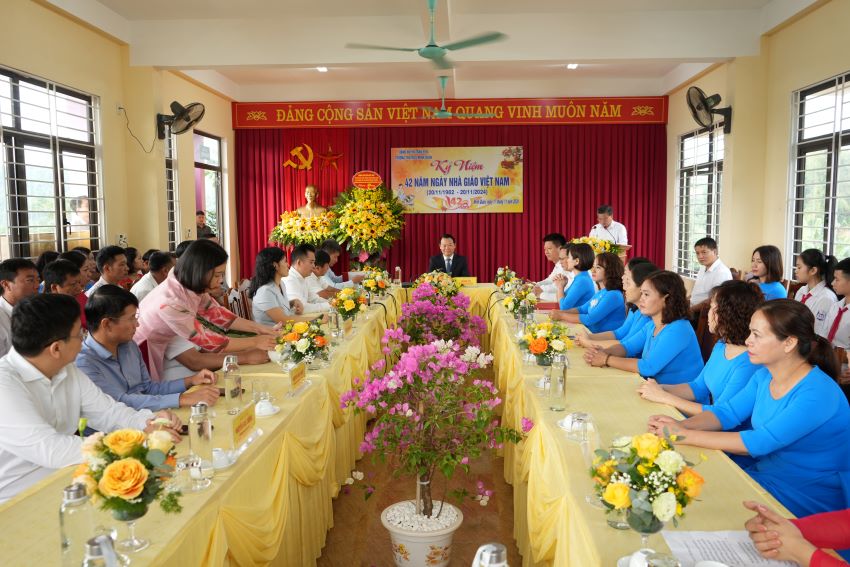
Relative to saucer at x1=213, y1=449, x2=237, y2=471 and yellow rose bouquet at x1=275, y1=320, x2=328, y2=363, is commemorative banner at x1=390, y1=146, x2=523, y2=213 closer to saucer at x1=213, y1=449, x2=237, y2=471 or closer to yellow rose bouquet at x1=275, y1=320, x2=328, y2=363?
yellow rose bouquet at x1=275, y1=320, x2=328, y2=363

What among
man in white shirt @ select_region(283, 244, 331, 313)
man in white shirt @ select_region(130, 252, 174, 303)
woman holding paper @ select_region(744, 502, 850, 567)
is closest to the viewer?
woman holding paper @ select_region(744, 502, 850, 567)

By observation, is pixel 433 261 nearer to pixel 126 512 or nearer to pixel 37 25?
pixel 37 25

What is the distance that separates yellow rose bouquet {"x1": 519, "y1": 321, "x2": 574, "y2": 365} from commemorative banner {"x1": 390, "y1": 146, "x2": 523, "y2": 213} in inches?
265

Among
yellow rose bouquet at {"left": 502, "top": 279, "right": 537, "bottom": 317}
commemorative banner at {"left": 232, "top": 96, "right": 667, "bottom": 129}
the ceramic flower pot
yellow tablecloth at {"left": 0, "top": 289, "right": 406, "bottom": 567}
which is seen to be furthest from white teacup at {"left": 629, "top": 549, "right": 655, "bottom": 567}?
commemorative banner at {"left": 232, "top": 96, "right": 667, "bottom": 129}

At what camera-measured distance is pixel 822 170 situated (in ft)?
19.1

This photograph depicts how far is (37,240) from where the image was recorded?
5.42 meters

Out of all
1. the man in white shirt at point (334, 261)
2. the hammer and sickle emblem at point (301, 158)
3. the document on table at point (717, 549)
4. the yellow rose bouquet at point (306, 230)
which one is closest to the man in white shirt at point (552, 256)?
the man in white shirt at point (334, 261)

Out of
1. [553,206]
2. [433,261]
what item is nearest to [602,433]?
[433,261]

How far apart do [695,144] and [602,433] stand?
7.29 m

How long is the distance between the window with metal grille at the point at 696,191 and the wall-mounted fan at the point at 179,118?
5.57 m

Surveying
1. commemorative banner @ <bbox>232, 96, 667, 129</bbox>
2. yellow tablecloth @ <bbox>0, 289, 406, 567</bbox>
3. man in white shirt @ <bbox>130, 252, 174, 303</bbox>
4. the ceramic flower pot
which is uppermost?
commemorative banner @ <bbox>232, 96, 667, 129</bbox>

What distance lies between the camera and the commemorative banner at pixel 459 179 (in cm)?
979

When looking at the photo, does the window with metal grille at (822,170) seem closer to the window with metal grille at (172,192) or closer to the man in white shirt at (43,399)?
the man in white shirt at (43,399)

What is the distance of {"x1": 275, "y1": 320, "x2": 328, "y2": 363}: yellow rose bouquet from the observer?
3.07 m
